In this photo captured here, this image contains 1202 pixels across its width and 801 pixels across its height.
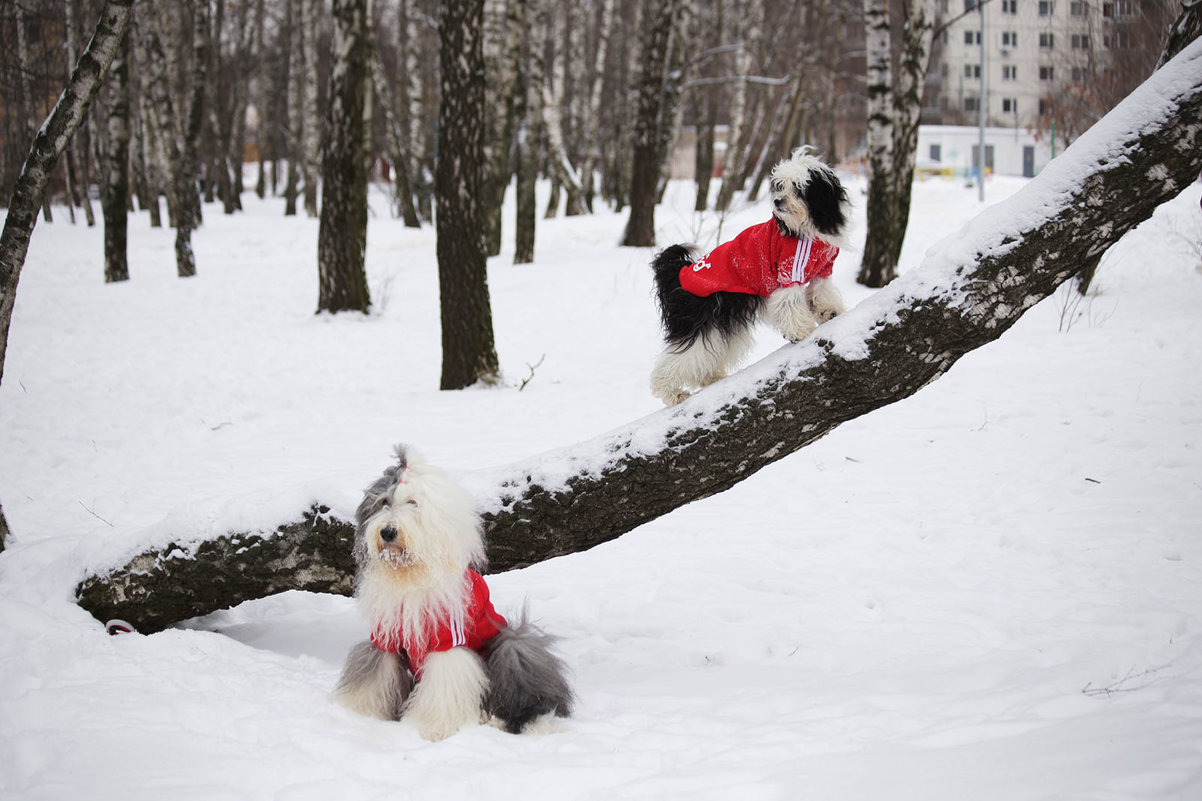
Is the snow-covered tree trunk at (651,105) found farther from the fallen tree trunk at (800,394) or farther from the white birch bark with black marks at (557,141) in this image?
the fallen tree trunk at (800,394)

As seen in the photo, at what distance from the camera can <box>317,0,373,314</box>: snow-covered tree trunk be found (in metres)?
10.2

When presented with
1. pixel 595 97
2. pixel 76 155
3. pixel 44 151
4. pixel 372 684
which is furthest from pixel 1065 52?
pixel 76 155

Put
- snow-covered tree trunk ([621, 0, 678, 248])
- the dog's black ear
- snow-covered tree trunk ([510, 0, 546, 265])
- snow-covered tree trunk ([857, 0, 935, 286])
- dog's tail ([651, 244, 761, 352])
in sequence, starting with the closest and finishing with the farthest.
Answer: the dog's black ear, dog's tail ([651, 244, 761, 352]), snow-covered tree trunk ([857, 0, 935, 286]), snow-covered tree trunk ([621, 0, 678, 248]), snow-covered tree trunk ([510, 0, 546, 265])

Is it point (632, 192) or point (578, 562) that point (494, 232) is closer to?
point (632, 192)

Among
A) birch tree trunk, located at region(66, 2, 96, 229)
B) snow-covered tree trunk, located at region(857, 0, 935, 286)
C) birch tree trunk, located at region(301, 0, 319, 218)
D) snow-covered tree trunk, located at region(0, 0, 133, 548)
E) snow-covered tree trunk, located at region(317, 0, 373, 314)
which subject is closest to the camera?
snow-covered tree trunk, located at region(0, 0, 133, 548)

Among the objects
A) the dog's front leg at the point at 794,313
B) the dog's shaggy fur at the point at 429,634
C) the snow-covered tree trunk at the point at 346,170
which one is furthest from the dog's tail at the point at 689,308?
the snow-covered tree trunk at the point at 346,170

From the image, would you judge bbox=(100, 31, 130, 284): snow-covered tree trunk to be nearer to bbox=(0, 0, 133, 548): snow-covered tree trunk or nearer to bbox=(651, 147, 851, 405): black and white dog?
bbox=(0, 0, 133, 548): snow-covered tree trunk

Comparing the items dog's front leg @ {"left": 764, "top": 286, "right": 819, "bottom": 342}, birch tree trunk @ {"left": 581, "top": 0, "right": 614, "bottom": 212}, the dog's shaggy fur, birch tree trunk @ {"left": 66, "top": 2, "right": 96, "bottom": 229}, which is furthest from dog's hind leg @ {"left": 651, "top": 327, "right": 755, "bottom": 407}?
birch tree trunk @ {"left": 581, "top": 0, "right": 614, "bottom": 212}

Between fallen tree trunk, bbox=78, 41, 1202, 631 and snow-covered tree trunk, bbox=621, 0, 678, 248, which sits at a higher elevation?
snow-covered tree trunk, bbox=621, 0, 678, 248

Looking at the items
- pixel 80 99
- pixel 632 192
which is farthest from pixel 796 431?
pixel 632 192

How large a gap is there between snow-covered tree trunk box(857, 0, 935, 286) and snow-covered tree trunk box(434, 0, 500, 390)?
5253 millimetres

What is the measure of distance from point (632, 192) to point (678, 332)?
999 centimetres

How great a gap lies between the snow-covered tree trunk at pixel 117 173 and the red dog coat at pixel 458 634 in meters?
12.9

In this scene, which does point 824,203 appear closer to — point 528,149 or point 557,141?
point 528,149
